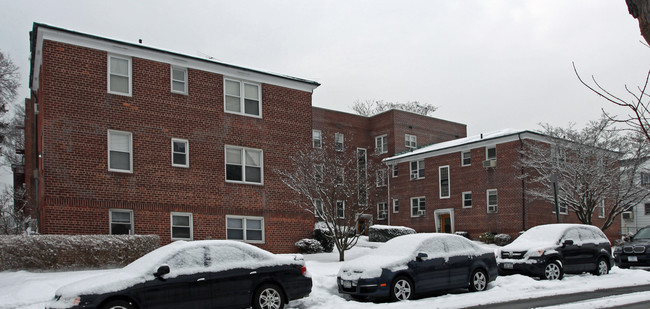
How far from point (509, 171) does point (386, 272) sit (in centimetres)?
2384

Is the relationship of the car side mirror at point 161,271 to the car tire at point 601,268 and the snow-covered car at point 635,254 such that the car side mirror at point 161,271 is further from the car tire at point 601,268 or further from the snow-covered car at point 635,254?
the snow-covered car at point 635,254

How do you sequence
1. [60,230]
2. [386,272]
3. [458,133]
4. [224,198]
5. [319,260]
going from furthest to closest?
[458,133] < [224,198] < [319,260] < [60,230] < [386,272]

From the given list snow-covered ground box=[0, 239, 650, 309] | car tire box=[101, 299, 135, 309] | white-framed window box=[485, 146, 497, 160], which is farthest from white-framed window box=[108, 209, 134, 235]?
white-framed window box=[485, 146, 497, 160]

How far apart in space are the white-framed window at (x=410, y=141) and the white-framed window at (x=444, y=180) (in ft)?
30.4

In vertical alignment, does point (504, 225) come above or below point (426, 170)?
below

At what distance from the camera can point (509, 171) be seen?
33750 mm

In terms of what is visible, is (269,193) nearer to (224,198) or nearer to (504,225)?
(224,198)

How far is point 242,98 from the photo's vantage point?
896 inches

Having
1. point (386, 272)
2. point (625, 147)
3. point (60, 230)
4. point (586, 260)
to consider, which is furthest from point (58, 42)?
point (625, 147)

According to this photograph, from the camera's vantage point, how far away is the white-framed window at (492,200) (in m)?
34.7

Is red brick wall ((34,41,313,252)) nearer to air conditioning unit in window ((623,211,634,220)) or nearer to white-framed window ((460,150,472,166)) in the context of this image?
white-framed window ((460,150,472,166))

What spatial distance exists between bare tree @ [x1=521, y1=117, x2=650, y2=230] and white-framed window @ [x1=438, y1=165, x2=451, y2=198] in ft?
26.1

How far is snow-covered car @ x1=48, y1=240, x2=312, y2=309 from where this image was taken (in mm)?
9414

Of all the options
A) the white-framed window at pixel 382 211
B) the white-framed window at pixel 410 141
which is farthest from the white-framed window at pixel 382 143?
the white-framed window at pixel 382 211
